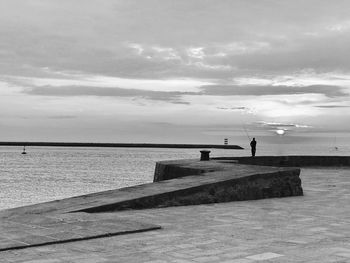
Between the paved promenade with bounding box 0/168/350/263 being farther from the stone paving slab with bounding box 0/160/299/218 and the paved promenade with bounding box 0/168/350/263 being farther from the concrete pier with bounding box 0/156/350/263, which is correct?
the stone paving slab with bounding box 0/160/299/218

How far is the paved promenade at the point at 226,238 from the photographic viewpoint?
5.52 meters

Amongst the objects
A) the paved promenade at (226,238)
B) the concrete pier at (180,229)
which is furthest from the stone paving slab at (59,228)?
the paved promenade at (226,238)

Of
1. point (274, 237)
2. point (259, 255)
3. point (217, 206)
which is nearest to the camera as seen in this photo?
point (259, 255)

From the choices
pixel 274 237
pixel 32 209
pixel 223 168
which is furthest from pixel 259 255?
pixel 223 168

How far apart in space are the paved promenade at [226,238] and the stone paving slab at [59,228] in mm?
134

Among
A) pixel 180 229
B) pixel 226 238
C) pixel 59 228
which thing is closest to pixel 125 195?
pixel 180 229

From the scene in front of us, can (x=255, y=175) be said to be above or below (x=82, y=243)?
above

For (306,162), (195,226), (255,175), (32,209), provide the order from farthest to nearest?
(306,162) < (255,175) < (32,209) < (195,226)

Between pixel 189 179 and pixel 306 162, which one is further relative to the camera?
pixel 306 162

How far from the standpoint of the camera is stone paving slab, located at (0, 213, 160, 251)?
601 cm

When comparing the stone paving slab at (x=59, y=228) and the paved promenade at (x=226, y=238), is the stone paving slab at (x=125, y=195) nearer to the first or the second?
the paved promenade at (x=226, y=238)

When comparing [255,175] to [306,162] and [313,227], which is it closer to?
[313,227]

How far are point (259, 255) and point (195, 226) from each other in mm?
1851

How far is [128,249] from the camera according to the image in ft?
19.3
